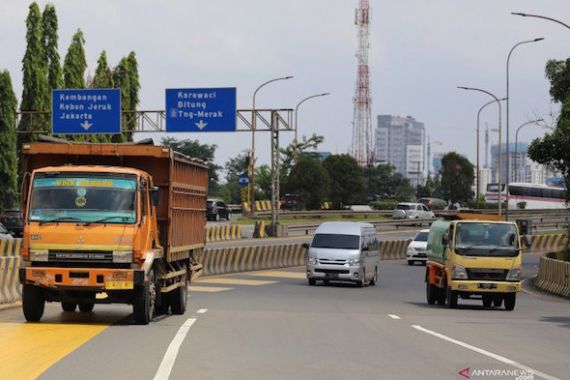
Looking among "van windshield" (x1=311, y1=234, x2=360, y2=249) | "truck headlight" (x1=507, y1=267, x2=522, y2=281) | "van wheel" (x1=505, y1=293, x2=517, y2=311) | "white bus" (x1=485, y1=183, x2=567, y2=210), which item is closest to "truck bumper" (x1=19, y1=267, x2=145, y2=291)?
"truck headlight" (x1=507, y1=267, x2=522, y2=281)

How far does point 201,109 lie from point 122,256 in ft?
116

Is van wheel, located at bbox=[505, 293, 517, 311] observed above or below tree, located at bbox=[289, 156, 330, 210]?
below

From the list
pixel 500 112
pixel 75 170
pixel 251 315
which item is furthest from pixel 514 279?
pixel 500 112

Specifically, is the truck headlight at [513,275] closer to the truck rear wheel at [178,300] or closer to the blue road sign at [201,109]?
the truck rear wheel at [178,300]

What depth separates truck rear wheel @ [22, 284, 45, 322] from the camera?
728 inches

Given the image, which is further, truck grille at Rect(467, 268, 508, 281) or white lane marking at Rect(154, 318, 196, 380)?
truck grille at Rect(467, 268, 508, 281)

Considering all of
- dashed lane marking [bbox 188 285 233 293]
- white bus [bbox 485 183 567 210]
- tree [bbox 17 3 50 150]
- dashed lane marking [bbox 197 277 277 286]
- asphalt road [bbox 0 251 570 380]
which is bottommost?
dashed lane marking [bbox 197 277 277 286]

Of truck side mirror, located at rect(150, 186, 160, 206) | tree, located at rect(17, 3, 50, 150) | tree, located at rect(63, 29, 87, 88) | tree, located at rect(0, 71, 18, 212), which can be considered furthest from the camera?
tree, located at rect(63, 29, 87, 88)

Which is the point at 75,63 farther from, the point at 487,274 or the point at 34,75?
the point at 487,274

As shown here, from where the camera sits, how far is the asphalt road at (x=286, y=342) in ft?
41.5

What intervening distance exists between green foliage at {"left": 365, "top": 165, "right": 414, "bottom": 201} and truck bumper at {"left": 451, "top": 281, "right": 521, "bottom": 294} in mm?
116662

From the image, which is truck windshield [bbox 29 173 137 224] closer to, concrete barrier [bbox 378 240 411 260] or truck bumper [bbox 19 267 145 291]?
truck bumper [bbox 19 267 145 291]

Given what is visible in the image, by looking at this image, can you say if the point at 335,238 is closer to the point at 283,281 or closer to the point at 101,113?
the point at 283,281

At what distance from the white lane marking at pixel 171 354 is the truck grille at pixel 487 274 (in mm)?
9427
